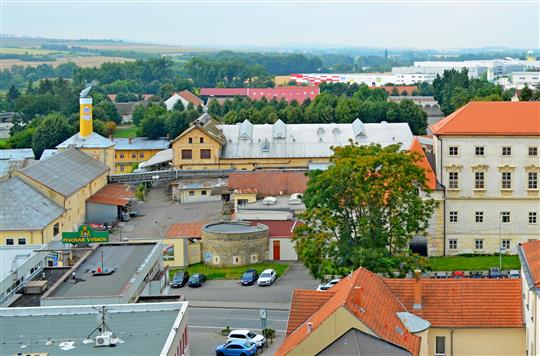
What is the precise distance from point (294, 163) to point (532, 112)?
25.9 m

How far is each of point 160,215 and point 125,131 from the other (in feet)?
193

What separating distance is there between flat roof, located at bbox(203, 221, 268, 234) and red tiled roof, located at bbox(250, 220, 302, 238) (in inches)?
23.3

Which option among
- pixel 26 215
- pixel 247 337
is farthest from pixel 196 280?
pixel 26 215

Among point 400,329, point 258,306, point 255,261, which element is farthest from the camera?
point 255,261

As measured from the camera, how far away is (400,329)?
29.6 metres

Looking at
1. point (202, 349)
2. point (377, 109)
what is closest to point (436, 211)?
point (202, 349)

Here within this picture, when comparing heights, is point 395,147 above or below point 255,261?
above

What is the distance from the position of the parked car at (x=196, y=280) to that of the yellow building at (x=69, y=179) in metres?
11.9

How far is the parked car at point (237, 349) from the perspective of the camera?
35.1 meters

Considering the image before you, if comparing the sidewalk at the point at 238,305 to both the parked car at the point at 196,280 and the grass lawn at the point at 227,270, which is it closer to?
the parked car at the point at 196,280

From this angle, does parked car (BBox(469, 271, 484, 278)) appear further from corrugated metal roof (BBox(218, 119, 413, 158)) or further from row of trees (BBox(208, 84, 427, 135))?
row of trees (BBox(208, 84, 427, 135))

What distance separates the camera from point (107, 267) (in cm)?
3666

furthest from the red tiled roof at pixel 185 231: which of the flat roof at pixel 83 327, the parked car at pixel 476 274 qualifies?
the flat roof at pixel 83 327

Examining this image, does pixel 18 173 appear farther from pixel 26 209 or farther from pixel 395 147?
pixel 395 147
